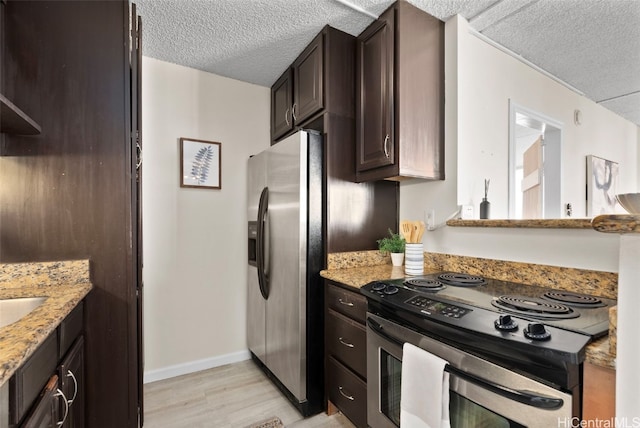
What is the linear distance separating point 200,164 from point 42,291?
4.86ft

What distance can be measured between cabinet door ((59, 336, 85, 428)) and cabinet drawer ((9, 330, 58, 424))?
115 millimetres

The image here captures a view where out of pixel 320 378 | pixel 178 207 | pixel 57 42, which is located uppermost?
pixel 57 42

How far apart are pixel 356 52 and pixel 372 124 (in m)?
0.58

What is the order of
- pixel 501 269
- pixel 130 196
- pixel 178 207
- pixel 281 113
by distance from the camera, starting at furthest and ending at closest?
pixel 281 113 → pixel 178 207 → pixel 501 269 → pixel 130 196

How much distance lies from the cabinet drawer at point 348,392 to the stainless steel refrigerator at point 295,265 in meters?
0.13

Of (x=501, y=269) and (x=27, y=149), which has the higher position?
(x=27, y=149)

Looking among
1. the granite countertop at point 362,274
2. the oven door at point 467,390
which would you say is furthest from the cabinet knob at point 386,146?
the oven door at point 467,390

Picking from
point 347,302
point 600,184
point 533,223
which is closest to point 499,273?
point 533,223

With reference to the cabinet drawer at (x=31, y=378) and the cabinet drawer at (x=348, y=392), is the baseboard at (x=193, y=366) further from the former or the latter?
the cabinet drawer at (x=31, y=378)

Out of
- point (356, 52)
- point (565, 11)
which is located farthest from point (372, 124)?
point (565, 11)

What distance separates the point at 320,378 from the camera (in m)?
1.89

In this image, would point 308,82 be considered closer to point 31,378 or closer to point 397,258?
point 397,258

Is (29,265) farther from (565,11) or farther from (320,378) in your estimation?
(565,11)

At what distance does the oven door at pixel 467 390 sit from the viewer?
81 cm
